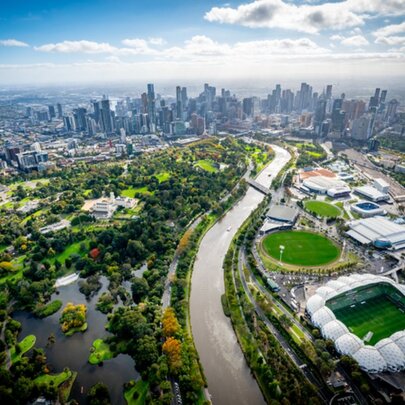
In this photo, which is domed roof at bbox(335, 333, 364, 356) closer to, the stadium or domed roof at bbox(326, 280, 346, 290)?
the stadium

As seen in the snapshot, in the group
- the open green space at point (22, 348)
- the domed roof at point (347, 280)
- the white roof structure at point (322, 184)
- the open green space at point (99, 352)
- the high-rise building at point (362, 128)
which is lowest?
the open green space at point (99, 352)

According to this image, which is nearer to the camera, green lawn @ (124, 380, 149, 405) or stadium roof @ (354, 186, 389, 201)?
green lawn @ (124, 380, 149, 405)

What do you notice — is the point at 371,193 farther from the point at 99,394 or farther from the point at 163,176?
the point at 99,394

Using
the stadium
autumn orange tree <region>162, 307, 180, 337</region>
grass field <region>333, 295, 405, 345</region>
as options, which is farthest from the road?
autumn orange tree <region>162, 307, 180, 337</region>

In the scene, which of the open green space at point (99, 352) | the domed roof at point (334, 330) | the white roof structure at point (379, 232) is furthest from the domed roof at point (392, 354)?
the open green space at point (99, 352)

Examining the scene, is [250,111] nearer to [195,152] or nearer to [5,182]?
[195,152]

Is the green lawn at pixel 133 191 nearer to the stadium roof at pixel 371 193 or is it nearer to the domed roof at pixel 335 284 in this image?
the domed roof at pixel 335 284
